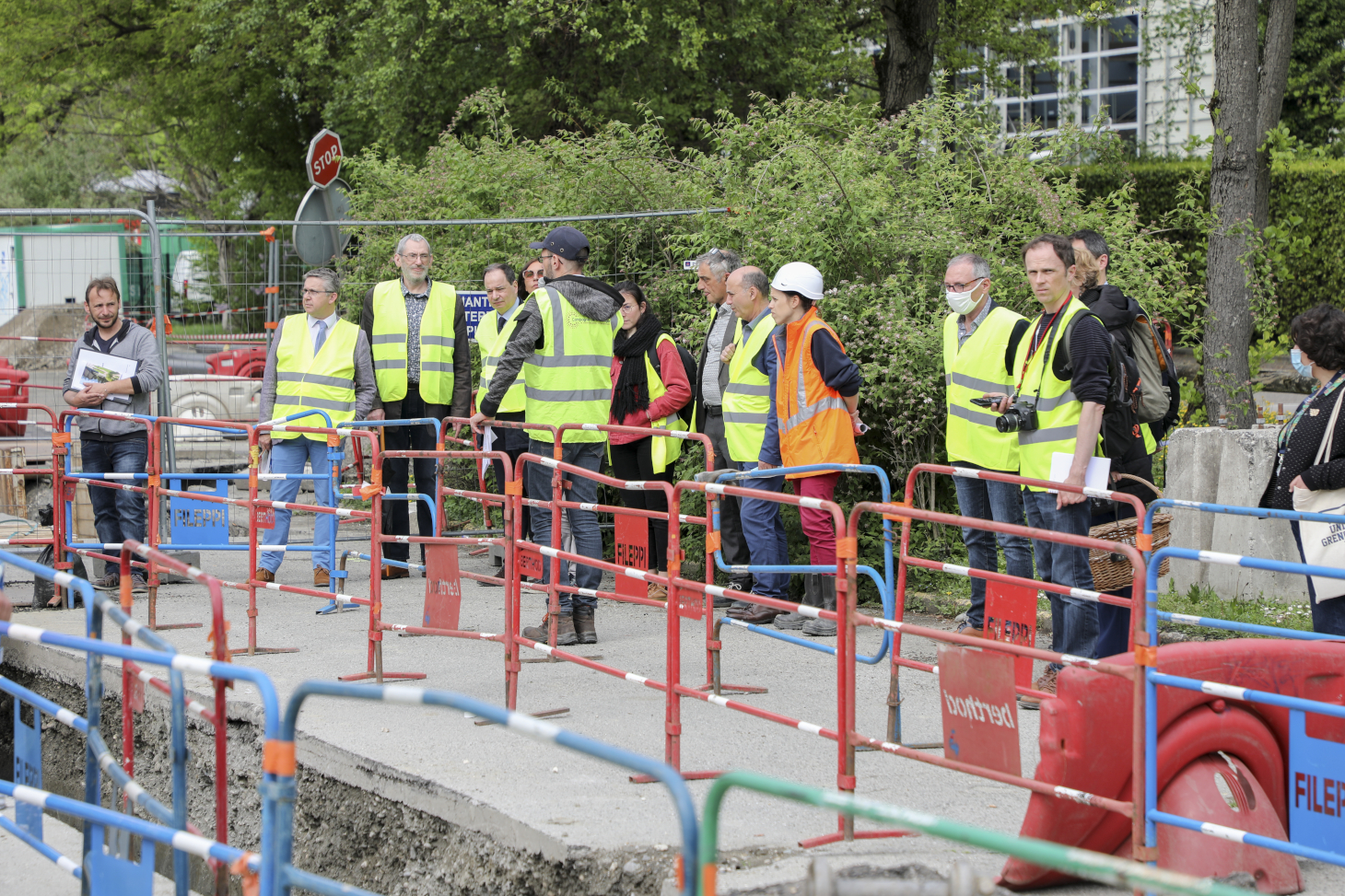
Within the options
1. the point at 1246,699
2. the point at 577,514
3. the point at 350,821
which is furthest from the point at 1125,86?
the point at 1246,699

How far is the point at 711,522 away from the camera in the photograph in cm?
580

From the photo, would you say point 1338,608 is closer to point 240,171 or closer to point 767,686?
point 767,686

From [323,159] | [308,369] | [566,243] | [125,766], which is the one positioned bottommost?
[125,766]

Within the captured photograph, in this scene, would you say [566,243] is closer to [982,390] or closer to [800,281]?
[800,281]

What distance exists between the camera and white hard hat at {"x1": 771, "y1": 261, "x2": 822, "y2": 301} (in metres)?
7.20

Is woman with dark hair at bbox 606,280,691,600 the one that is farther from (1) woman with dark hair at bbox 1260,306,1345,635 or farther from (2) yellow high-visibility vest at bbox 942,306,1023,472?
(1) woman with dark hair at bbox 1260,306,1345,635

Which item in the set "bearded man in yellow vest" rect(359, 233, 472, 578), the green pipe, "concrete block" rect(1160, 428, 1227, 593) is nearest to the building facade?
"bearded man in yellow vest" rect(359, 233, 472, 578)

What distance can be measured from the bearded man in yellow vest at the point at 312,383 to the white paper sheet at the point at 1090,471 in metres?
4.93

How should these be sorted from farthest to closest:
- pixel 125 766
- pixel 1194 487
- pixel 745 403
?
pixel 1194 487, pixel 745 403, pixel 125 766

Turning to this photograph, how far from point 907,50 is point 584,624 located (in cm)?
1304

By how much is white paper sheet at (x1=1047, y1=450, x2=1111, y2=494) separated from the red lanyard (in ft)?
1.53

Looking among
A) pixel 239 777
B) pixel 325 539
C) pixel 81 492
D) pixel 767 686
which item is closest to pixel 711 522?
pixel 767 686

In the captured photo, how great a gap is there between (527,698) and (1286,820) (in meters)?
3.39

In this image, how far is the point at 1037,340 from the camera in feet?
20.2
